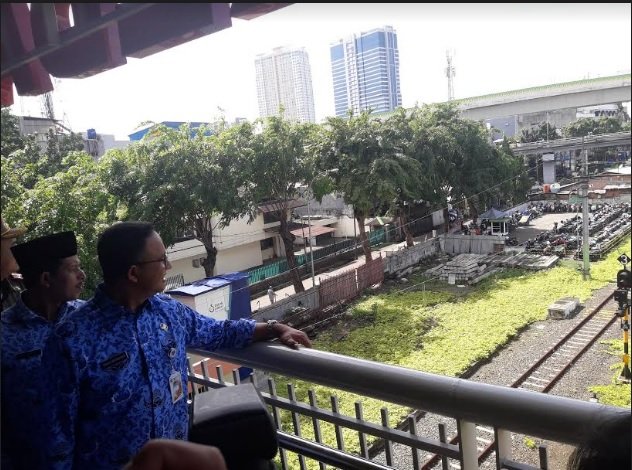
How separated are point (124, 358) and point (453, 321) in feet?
23.0

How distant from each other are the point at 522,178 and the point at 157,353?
194cm

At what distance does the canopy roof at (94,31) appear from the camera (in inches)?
34.9

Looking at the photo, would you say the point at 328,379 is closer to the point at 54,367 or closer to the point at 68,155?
the point at 54,367

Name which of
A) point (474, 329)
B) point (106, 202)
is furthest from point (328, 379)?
point (474, 329)

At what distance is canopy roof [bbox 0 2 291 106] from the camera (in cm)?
89

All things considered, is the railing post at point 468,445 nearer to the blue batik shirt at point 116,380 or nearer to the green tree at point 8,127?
the blue batik shirt at point 116,380

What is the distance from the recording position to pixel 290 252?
5.62 m

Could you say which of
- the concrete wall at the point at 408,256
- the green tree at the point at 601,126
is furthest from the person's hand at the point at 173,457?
the concrete wall at the point at 408,256

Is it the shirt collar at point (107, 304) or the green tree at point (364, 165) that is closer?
the shirt collar at point (107, 304)

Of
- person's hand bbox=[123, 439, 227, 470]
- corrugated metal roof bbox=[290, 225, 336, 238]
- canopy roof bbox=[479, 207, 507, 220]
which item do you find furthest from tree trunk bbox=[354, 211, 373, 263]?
person's hand bbox=[123, 439, 227, 470]

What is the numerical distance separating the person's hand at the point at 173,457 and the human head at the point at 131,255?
1.52ft

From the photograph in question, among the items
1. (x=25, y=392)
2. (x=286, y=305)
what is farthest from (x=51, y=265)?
(x=286, y=305)

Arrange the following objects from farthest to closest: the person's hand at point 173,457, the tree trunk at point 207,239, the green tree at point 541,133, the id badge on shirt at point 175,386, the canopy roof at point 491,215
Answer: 1. the tree trunk at point 207,239
2. the canopy roof at point 491,215
3. the green tree at point 541,133
4. the id badge on shirt at point 175,386
5. the person's hand at point 173,457

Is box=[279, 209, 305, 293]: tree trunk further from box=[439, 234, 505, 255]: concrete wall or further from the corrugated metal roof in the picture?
box=[439, 234, 505, 255]: concrete wall
